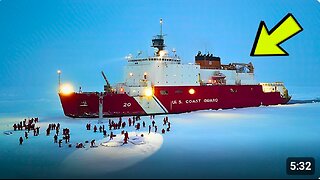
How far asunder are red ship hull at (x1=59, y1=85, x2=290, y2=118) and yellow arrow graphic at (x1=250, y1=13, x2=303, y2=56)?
14.4 metres

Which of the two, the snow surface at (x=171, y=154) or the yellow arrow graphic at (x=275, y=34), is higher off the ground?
the yellow arrow graphic at (x=275, y=34)

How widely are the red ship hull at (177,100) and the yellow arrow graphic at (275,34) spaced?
14434 mm

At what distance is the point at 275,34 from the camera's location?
12.3 m

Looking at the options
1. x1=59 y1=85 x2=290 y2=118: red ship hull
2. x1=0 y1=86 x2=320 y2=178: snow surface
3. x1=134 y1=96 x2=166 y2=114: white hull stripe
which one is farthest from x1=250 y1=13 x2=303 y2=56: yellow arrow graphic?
x1=134 y1=96 x2=166 y2=114: white hull stripe

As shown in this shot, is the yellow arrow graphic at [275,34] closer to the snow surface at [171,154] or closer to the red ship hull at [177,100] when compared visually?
the snow surface at [171,154]

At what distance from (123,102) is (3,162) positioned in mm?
14584

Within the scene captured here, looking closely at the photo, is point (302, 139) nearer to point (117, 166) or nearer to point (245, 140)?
point (245, 140)

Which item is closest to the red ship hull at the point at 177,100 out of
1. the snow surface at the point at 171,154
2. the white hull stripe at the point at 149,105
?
the white hull stripe at the point at 149,105

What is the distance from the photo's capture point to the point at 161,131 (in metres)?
18.9

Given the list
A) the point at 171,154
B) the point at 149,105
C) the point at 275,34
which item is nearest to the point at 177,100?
the point at 149,105

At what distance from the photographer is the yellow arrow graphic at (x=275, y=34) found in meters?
12.1

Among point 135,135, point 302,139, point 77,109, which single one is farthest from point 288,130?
point 77,109

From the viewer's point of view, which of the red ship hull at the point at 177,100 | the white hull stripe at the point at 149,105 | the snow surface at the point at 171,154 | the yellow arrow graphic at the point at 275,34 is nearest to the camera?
the snow surface at the point at 171,154

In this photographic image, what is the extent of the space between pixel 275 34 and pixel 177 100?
701 inches
